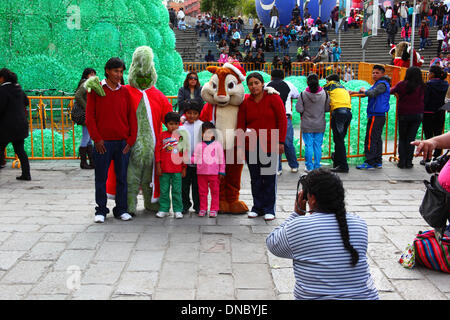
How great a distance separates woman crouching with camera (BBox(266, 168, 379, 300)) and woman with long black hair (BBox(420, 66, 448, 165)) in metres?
6.40

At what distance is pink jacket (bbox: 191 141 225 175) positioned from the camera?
18.9ft

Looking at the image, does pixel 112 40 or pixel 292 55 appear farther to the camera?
pixel 292 55

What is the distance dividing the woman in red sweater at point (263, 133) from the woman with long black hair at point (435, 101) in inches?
156

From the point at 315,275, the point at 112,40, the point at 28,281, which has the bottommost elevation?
the point at 28,281

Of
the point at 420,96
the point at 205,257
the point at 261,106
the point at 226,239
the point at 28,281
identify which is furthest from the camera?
the point at 420,96

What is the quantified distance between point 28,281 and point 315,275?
99.1 inches

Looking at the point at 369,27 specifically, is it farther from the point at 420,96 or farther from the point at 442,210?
the point at 442,210

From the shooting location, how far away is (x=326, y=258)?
8.98ft

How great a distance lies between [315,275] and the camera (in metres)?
2.77

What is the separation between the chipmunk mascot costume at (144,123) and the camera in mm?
5711

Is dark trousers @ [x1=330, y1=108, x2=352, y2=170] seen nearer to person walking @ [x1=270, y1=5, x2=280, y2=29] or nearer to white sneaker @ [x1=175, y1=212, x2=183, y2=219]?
white sneaker @ [x1=175, y1=212, x2=183, y2=219]

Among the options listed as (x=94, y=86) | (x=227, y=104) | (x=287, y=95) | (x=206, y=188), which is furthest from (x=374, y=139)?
(x=94, y=86)

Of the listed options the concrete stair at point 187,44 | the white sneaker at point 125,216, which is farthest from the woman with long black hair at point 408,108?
the concrete stair at point 187,44

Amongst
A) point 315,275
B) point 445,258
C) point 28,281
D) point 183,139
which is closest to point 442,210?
point 445,258
